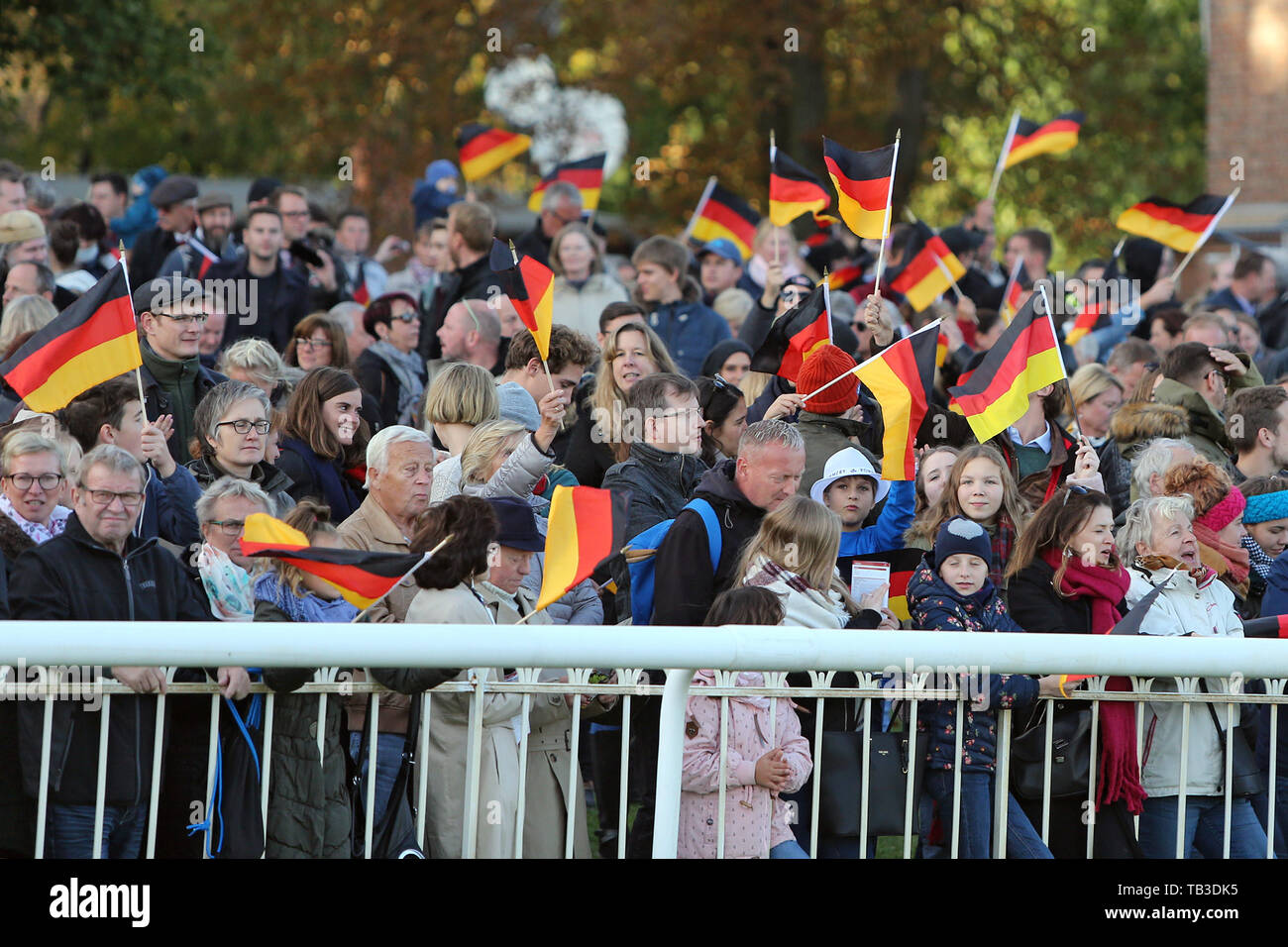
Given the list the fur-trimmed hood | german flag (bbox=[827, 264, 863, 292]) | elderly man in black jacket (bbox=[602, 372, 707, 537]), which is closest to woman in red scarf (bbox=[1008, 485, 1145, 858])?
elderly man in black jacket (bbox=[602, 372, 707, 537])

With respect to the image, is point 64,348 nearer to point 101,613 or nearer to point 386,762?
point 101,613

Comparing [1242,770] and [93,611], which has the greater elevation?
[93,611]

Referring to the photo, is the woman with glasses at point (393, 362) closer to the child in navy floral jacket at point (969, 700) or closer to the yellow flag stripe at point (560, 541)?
the child in navy floral jacket at point (969, 700)

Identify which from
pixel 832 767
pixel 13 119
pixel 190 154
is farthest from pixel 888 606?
pixel 190 154

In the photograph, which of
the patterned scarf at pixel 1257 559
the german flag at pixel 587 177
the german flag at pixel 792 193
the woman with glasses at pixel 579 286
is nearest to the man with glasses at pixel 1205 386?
the patterned scarf at pixel 1257 559

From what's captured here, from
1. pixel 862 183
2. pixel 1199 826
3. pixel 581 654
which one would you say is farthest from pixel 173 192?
pixel 581 654

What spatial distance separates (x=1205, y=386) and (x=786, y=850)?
14.2 feet

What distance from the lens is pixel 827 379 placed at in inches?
277

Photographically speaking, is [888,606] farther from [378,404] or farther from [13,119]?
[13,119]

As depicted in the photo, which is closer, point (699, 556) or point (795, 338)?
point (699, 556)

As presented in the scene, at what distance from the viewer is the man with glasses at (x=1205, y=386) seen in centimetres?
806

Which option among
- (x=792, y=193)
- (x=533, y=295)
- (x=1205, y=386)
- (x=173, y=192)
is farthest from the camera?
(x=173, y=192)

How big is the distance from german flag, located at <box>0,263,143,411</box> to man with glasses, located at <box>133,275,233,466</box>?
100cm
